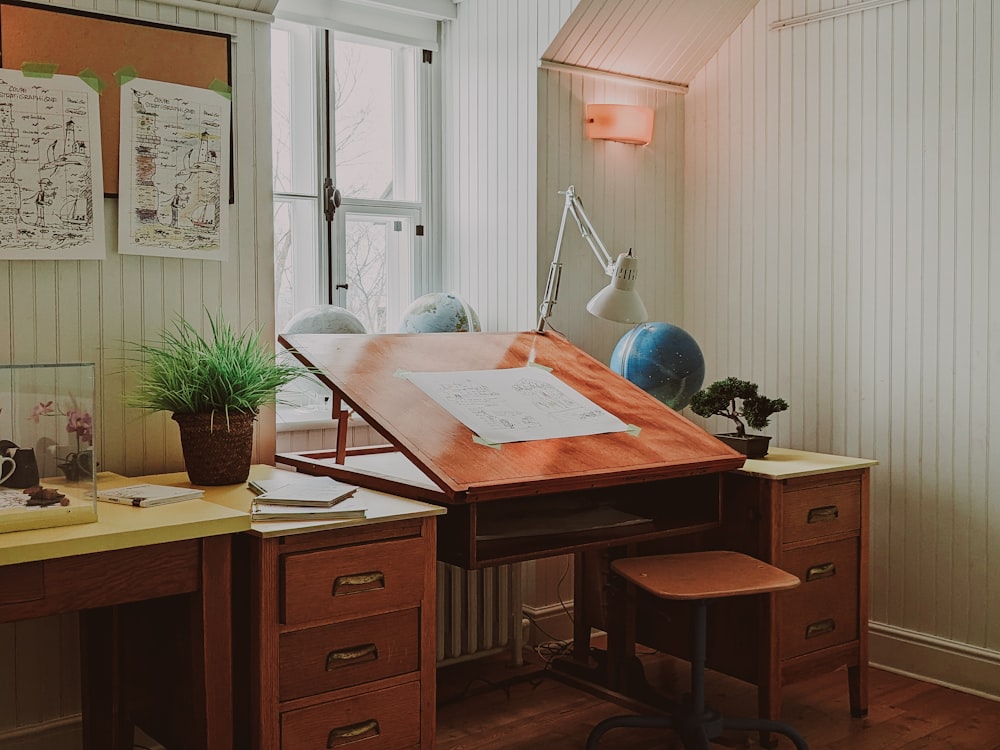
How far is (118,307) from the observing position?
2619mm

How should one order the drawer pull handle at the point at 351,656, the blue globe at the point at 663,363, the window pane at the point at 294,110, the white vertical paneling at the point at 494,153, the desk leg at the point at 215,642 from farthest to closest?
the white vertical paneling at the point at 494,153, the window pane at the point at 294,110, the blue globe at the point at 663,363, the drawer pull handle at the point at 351,656, the desk leg at the point at 215,642

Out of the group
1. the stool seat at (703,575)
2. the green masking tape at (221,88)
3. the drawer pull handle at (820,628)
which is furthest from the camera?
the drawer pull handle at (820,628)

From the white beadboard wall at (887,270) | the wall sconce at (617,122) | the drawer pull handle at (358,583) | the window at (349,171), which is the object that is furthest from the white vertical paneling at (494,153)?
the drawer pull handle at (358,583)

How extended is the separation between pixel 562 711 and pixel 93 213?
1.99 meters

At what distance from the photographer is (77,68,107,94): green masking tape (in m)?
2.49

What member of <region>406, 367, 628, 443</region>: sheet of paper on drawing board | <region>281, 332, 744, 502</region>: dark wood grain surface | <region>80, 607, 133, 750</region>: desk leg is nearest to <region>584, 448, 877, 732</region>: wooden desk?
<region>281, 332, 744, 502</region>: dark wood grain surface

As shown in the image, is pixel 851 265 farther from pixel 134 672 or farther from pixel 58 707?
pixel 58 707

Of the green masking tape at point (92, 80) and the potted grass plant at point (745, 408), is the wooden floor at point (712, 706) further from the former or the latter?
the green masking tape at point (92, 80)

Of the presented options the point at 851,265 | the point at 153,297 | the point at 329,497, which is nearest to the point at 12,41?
the point at 153,297

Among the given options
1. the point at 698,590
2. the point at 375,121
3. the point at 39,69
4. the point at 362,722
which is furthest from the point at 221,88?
the point at 698,590

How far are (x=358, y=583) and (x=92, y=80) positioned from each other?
1.47 metres

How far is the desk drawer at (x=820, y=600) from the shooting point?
289 centimetres

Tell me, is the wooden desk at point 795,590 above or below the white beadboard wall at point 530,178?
below

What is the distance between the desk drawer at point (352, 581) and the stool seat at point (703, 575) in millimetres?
652
